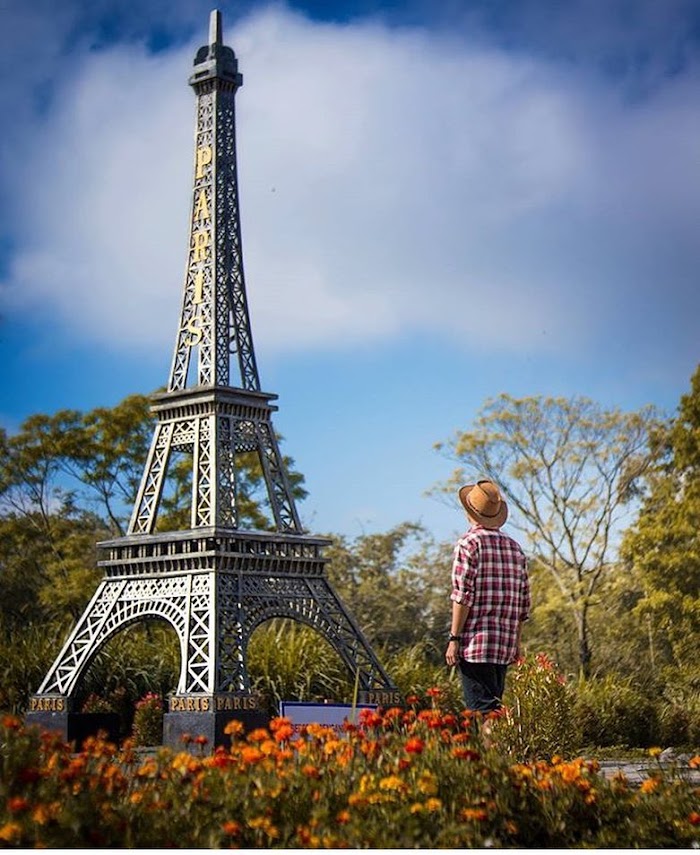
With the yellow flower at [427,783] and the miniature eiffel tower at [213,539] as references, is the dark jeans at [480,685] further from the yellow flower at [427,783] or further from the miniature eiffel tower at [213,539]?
the miniature eiffel tower at [213,539]

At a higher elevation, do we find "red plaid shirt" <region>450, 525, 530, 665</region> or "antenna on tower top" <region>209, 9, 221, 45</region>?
"antenna on tower top" <region>209, 9, 221, 45</region>

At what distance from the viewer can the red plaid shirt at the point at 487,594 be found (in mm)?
7809

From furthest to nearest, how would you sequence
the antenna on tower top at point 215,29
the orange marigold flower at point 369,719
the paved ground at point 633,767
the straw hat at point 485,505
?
1. the antenna on tower top at point 215,29
2. the paved ground at point 633,767
3. the straw hat at point 485,505
4. the orange marigold flower at point 369,719

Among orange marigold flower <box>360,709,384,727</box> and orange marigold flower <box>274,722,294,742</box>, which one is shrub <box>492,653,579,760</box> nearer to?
orange marigold flower <box>360,709,384,727</box>

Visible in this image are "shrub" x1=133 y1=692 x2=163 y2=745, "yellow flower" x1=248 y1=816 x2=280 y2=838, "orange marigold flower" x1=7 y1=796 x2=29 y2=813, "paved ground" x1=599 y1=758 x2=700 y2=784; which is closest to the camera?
"orange marigold flower" x1=7 y1=796 x2=29 y2=813

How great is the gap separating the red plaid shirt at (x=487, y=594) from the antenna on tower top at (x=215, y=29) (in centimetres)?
1607

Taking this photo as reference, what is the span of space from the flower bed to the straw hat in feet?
4.89

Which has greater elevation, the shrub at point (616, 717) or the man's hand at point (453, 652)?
the man's hand at point (453, 652)

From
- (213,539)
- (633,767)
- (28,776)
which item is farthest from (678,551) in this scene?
(28,776)

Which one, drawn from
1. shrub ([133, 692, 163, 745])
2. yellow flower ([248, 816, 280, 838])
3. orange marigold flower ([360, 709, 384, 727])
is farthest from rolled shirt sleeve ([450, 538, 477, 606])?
shrub ([133, 692, 163, 745])

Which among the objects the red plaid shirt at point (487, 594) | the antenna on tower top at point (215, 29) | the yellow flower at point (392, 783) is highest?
the antenna on tower top at point (215, 29)

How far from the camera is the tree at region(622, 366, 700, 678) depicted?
75.5 ft

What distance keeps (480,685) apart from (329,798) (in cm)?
223

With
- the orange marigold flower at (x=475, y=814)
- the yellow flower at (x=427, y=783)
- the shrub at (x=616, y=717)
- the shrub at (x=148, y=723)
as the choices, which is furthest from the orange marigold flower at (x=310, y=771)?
the shrub at (x=148, y=723)
